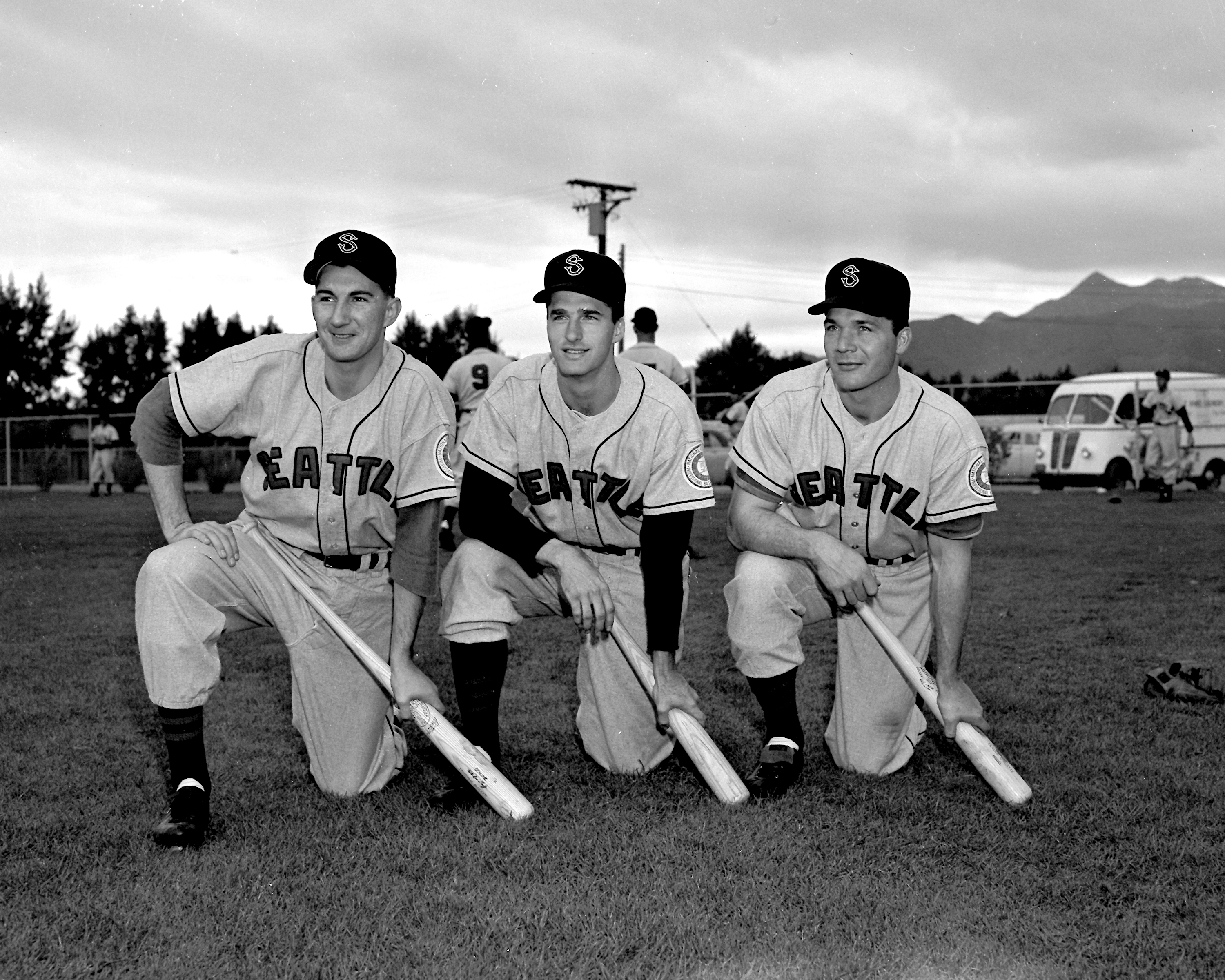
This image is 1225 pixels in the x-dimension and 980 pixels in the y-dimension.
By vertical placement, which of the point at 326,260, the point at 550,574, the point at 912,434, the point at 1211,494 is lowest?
the point at 1211,494

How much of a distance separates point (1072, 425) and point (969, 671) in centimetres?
2007

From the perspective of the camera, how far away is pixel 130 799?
405 centimetres

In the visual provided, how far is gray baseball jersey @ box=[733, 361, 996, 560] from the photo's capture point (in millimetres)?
4344

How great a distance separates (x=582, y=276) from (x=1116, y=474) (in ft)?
72.9

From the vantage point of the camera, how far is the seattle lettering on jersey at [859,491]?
439cm

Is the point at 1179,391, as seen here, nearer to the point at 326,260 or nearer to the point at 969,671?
the point at 969,671

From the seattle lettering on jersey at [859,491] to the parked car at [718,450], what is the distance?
2006 cm

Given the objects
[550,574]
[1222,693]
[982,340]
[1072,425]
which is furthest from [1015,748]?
[982,340]

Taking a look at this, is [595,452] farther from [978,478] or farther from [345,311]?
[978,478]

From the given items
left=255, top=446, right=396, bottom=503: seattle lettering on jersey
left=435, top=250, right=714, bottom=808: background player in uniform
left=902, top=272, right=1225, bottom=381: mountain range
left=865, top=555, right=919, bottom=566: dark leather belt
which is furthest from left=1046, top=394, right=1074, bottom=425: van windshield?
left=902, top=272, right=1225, bottom=381: mountain range

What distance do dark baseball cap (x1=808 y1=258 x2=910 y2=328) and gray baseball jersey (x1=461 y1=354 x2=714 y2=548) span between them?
0.63m

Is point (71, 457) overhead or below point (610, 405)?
below

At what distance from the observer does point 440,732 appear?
394cm

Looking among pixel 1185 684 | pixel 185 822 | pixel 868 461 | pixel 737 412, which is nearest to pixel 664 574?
pixel 868 461
